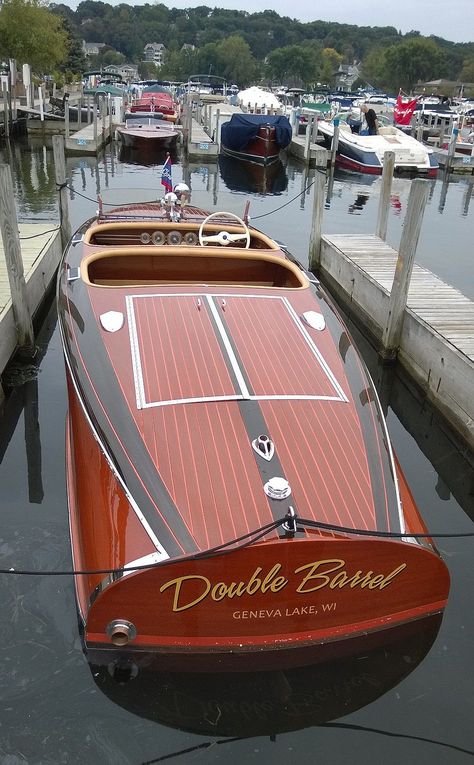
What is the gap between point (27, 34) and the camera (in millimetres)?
35656

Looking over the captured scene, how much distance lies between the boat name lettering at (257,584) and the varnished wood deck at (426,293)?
142 inches

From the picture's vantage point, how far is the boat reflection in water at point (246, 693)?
3233 millimetres

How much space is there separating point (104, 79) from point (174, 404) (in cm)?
6203

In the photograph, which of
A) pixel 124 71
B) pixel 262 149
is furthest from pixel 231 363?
pixel 124 71

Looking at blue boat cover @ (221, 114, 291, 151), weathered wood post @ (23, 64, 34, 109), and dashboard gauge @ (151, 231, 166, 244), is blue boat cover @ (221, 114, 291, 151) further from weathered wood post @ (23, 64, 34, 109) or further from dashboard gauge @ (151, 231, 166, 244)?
dashboard gauge @ (151, 231, 166, 244)

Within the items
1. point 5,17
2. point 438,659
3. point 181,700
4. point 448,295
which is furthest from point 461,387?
point 5,17

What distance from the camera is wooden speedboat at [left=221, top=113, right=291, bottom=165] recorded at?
23.8 metres

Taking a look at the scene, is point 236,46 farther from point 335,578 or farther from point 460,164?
point 335,578

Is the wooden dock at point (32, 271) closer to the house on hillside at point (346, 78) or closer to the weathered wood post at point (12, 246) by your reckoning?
the weathered wood post at point (12, 246)

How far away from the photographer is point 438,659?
3674mm

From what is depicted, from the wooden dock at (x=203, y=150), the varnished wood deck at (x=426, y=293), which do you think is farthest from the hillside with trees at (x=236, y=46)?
the varnished wood deck at (x=426, y=293)

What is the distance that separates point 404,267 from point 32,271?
4.56 meters

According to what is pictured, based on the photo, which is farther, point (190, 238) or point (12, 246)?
point (190, 238)

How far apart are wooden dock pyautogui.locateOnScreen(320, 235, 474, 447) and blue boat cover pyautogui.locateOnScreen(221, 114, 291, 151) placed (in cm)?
1565
